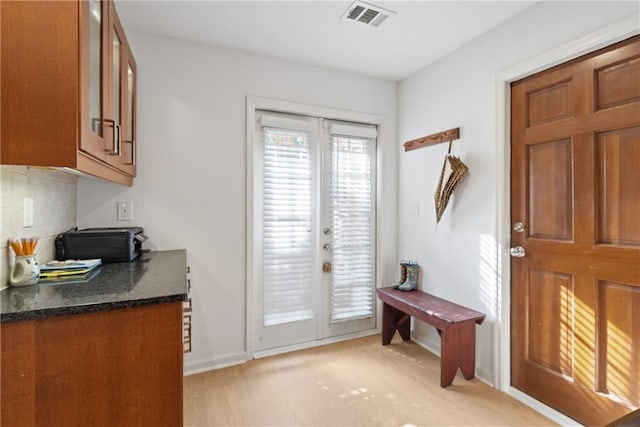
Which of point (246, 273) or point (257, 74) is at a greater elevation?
point (257, 74)

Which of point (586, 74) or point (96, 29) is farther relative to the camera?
point (586, 74)

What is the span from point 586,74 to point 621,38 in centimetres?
19

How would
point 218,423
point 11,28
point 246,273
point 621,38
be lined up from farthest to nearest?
point 246,273, point 218,423, point 621,38, point 11,28

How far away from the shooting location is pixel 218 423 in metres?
1.76

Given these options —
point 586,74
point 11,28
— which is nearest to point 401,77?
point 586,74

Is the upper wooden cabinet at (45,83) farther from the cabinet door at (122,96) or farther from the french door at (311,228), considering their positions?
the french door at (311,228)

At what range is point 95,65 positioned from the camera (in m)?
1.22

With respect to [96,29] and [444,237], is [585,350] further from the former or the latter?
[96,29]

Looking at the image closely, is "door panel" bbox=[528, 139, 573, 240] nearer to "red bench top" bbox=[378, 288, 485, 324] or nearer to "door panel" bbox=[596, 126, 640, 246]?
"door panel" bbox=[596, 126, 640, 246]

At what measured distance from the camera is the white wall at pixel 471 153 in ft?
6.04

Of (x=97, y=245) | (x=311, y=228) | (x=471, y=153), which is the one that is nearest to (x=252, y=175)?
(x=311, y=228)

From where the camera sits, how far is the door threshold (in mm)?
2557

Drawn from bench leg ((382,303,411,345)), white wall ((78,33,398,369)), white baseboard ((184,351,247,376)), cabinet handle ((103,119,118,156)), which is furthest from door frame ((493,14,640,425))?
cabinet handle ((103,119,118,156))

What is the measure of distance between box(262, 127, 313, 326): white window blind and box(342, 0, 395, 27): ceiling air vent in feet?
3.15
